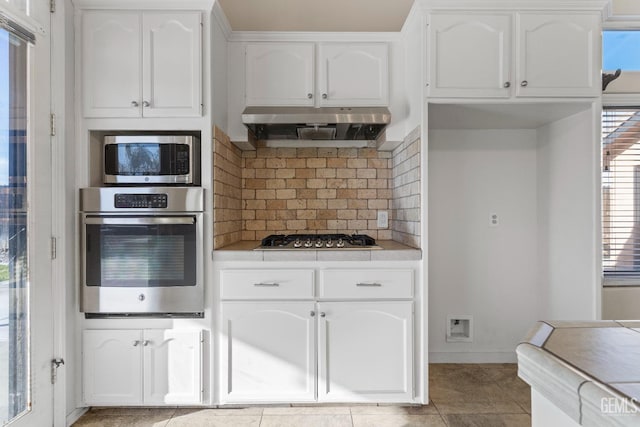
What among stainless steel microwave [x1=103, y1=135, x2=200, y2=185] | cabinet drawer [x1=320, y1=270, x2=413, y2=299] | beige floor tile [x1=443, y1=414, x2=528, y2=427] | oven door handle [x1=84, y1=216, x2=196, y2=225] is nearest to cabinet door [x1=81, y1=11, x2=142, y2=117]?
stainless steel microwave [x1=103, y1=135, x2=200, y2=185]

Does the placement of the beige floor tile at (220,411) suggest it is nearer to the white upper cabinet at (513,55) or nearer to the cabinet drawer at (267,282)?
the cabinet drawer at (267,282)

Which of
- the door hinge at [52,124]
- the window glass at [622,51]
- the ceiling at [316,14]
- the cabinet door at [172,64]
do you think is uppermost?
the ceiling at [316,14]

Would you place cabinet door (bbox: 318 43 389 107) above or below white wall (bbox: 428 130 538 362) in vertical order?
above

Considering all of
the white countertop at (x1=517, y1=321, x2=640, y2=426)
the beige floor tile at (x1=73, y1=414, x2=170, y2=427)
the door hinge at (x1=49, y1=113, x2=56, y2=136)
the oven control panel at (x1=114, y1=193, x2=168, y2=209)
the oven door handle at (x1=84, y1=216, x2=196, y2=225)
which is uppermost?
the door hinge at (x1=49, y1=113, x2=56, y2=136)

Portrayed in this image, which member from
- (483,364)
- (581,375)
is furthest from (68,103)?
(483,364)

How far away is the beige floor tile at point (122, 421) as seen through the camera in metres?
2.03

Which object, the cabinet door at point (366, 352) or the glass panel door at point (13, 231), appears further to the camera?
the cabinet door at point (366, 352)

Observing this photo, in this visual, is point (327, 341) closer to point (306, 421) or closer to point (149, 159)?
point (306, 421)

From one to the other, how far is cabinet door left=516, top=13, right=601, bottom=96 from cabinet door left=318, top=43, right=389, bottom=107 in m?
0.80

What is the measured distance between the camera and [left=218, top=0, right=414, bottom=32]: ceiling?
2418 mm

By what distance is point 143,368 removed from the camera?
209 cm

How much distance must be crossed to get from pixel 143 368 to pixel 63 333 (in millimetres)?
447

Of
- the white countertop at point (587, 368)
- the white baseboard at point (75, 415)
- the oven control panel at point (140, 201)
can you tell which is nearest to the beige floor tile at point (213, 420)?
the white baseboard at point (75, 415)

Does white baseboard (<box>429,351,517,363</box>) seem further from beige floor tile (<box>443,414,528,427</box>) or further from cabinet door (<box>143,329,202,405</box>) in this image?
cabinet door (<box>143,329,202,405</box>)
